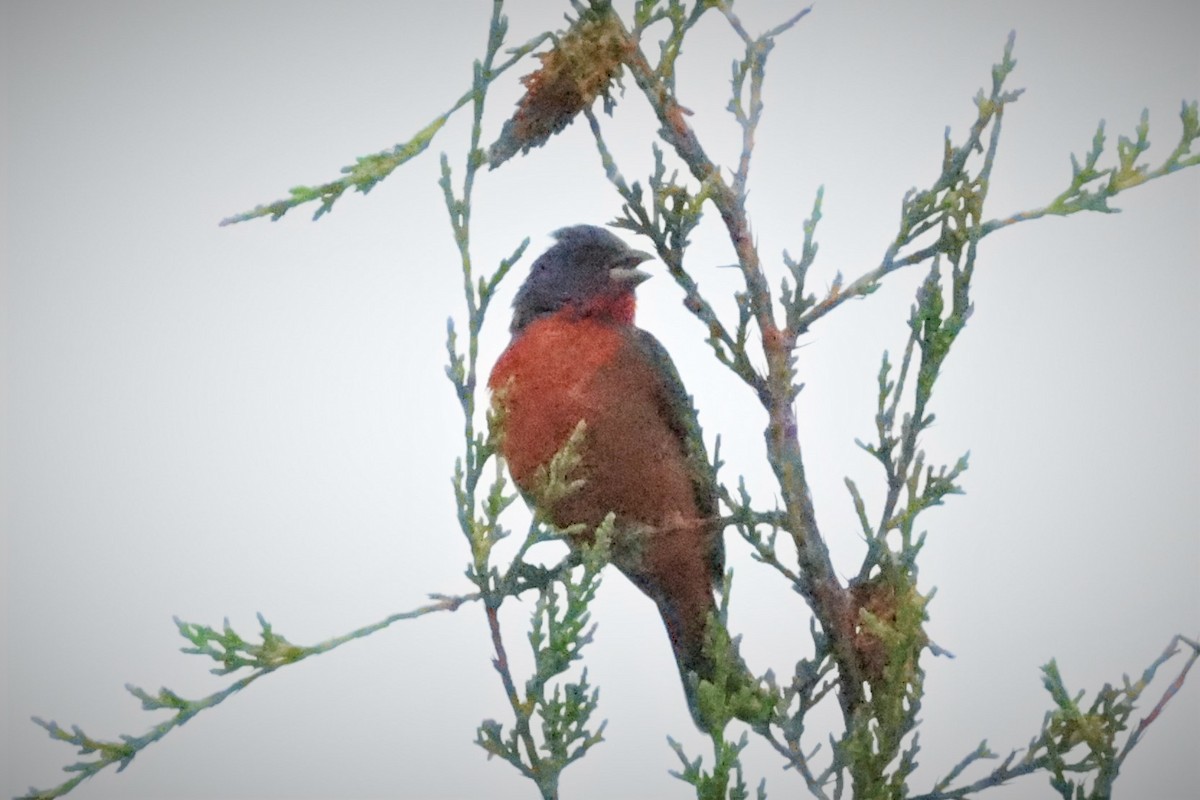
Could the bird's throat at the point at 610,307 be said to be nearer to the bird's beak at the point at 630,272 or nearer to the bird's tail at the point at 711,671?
the bird's beak at the point at 630,272

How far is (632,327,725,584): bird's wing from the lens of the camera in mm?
1908

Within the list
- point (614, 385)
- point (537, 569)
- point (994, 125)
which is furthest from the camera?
point (614, 385)

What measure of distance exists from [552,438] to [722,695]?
75 cm

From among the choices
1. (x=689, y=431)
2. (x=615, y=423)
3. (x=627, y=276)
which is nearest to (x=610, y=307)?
(x=627, y=276)

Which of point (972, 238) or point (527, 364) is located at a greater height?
point (527, 364)

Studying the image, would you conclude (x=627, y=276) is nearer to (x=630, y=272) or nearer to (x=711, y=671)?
(x=630, y=272)

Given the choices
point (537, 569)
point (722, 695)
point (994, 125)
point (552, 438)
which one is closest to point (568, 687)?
point (722, 695)

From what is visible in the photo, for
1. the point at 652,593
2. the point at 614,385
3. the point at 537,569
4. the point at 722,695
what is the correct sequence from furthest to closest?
the point at 652,593, the point at 614,385, the point at 537,569, the point at 722,695

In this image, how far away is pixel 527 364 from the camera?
7.71 ft

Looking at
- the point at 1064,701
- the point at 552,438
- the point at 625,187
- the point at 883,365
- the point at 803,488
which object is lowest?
the point at 1064,701

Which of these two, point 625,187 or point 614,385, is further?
point 614,385

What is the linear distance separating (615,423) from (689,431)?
38cm

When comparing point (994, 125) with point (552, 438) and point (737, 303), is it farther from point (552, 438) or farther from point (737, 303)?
point (552, 438)

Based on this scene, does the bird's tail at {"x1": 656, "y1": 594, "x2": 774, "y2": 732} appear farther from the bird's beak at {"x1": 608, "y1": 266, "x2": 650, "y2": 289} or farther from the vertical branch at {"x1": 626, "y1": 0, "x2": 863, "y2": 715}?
the bird's beak at {"x1": 608, "y1": 266, "x2": 650, "y2": 289}
